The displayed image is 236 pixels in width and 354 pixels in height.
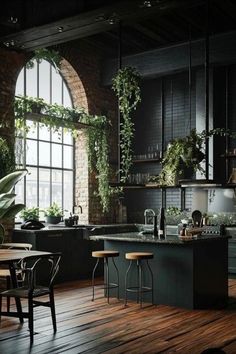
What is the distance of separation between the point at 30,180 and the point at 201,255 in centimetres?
374

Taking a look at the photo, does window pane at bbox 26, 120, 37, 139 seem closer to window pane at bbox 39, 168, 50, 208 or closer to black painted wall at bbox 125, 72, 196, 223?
window pane at bbox 39, 168, 50, 208

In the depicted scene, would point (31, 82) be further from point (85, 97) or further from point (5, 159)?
point (5, 159)

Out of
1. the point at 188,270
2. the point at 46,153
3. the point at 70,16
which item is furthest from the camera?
the point at 46,153

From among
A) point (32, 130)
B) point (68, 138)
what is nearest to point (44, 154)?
point (32, 130)

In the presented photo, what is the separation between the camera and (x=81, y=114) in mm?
9133

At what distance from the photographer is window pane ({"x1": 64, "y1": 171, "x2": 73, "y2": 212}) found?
9.72 metres

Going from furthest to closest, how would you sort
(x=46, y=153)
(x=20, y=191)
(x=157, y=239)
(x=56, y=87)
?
(x=56, y=87), (x=46, y=153), (x=20, y=191), (x=157, y=239)

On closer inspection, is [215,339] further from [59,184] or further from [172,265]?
[59,184]

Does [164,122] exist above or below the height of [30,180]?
above

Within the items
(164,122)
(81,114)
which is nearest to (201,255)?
(81,114)

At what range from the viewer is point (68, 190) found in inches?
386

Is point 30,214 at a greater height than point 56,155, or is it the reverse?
point 56,155

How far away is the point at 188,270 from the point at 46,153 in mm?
4044

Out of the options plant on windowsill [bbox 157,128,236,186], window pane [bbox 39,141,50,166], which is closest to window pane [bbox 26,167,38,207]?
window pane [bbox 39,141,50,166]
